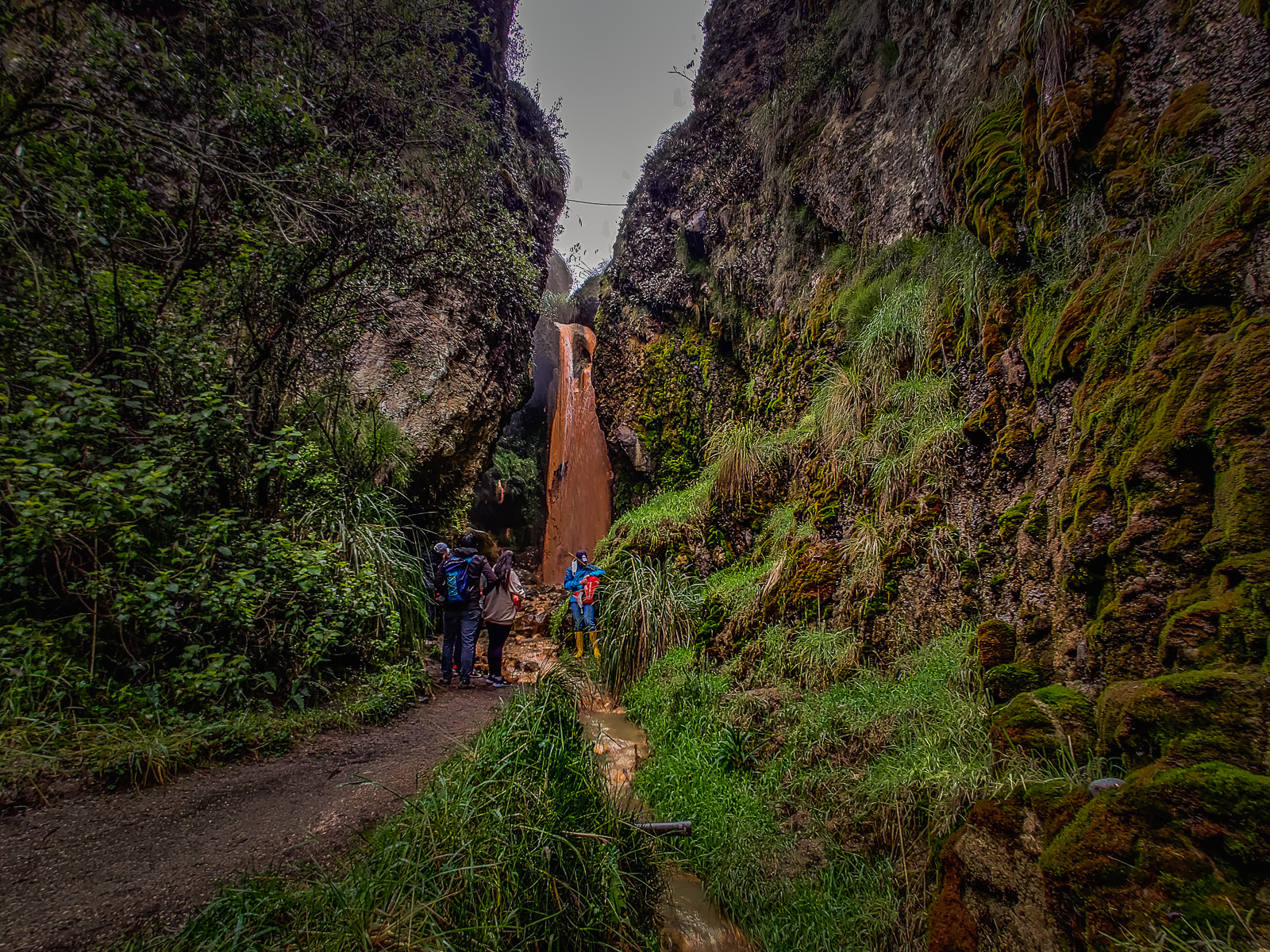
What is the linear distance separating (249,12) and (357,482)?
15.2 feet

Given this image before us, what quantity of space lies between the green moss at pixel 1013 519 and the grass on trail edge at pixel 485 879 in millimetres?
2602

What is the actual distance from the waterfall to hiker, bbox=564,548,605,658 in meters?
9.51

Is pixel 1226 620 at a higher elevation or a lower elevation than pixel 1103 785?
higher

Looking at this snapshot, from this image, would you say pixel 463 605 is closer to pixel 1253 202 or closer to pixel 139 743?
pixel 139 743

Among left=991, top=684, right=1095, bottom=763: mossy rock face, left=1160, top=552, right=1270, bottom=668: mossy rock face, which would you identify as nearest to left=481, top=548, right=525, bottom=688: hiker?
left=991, top=684, right=1095, bottom=763: mossy rock face

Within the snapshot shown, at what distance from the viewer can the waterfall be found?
17031mm

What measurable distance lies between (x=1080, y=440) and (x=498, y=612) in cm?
555

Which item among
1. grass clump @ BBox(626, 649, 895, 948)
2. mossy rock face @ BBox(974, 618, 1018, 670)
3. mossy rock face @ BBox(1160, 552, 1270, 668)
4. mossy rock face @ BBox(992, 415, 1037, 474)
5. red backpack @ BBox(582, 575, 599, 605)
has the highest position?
mossy rock face @ BBox(992, 415, 1037, 474)

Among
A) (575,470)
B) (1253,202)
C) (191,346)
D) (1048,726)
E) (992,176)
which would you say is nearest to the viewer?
(1253,202)

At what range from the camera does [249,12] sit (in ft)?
15.5

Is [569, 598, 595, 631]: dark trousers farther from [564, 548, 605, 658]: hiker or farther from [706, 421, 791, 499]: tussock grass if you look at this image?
[706, 421, 791, 499]: tussock grass

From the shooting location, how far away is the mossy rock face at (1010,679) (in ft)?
7.43

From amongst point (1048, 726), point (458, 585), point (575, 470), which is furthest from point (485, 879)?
point (575, 470)

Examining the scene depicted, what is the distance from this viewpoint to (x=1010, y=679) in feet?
7.61
